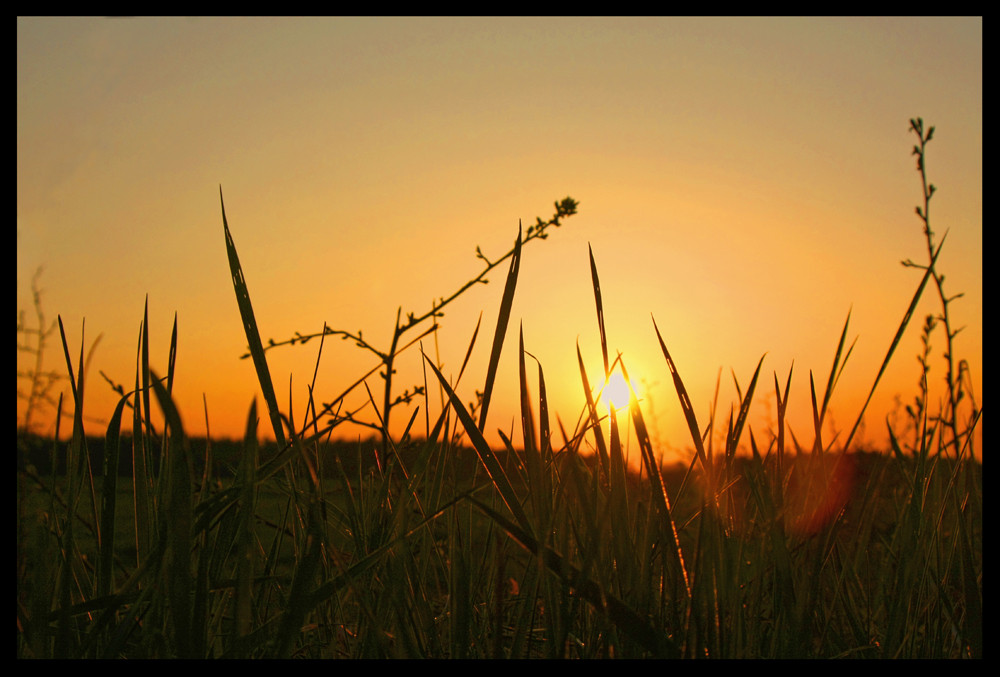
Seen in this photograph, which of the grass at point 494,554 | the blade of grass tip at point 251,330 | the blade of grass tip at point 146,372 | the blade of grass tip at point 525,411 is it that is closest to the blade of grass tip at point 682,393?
the grass at point 494,554

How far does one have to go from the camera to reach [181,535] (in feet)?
2.22

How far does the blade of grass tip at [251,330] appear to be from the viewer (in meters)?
0.82

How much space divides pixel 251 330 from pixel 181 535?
0.24 m

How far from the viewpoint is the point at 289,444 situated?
0.90 m

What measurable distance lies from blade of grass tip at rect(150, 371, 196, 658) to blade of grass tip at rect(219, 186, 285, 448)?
0.14 m

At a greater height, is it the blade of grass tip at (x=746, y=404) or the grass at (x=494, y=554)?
the blade of grass tip at (x=746, y=404)

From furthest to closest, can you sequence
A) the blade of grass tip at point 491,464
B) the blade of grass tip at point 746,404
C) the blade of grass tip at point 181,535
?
the blade of grass tip at point 746,404 < the blade of grass tip at point 491,464 < the blade of grass tip at point 181,535

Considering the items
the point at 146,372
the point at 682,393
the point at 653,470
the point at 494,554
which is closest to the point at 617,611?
the point at 653,470

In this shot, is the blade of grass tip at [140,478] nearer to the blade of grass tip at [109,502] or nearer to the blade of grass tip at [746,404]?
the blade of grass tip at [109,502]

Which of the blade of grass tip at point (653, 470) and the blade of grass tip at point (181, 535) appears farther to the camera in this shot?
the blade of grass tip at point (653, 470)

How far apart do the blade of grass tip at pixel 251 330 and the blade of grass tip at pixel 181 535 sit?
0.47ft

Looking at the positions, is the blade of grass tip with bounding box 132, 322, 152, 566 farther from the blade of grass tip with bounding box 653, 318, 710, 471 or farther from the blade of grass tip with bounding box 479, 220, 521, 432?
the blade of grass tip with bounding box 653, 318, 710, 471

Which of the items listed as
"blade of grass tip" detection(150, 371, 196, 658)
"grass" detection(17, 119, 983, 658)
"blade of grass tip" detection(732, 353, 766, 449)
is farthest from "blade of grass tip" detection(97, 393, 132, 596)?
"blade of grass tip" detection(732, 353, 766, 449)
